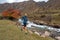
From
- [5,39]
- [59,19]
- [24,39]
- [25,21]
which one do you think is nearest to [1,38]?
[5,39]

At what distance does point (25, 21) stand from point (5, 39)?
7.21 m

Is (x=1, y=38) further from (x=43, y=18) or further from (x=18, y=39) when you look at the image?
(x=43, y=18)

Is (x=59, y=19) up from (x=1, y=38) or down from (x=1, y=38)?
down

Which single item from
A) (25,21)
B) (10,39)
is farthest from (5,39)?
(25,21)

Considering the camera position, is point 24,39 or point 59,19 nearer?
point 24,39

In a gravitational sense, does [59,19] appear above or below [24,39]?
below

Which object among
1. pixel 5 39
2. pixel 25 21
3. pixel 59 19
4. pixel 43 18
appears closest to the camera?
pixel 5 39

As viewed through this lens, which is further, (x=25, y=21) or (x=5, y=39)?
(x=25, y=21)

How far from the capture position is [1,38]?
736 inches

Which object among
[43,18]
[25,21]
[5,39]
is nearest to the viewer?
[5,39]

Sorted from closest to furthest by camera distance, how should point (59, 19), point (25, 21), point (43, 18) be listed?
1. point (25, 21)
2. point (59, 19)
3. point (43, 18)

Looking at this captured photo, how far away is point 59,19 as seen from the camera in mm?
111188

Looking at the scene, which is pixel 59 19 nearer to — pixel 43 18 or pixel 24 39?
pixel 43 18

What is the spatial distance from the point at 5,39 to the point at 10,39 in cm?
43
